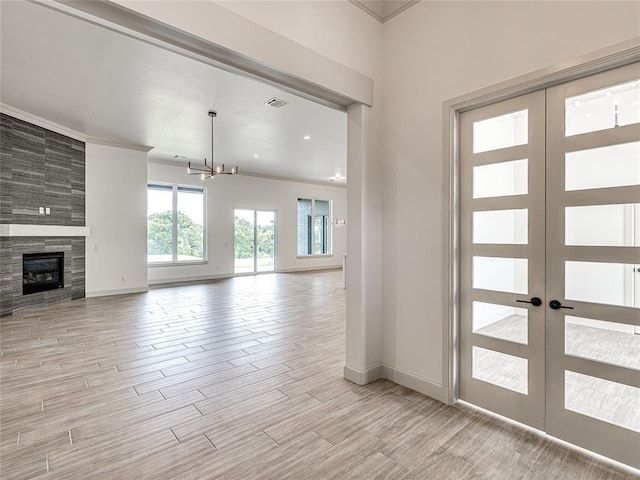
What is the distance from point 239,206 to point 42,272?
575cm

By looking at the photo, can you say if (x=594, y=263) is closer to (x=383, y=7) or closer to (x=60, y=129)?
(x=383, y=7)

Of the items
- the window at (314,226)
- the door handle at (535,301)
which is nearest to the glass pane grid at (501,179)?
the door handle at (535,301)

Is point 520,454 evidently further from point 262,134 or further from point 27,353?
point 262,134

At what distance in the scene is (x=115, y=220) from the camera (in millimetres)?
7719

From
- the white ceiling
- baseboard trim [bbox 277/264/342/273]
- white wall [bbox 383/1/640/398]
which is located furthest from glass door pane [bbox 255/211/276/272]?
white wall [bbox 383/1/640/398]

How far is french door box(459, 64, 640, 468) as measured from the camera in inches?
78.1

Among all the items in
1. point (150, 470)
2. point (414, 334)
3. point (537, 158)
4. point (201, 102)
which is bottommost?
point (150, 470)

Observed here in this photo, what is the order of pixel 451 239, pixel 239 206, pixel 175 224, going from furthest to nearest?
pixel 239 206, pixel 175 224, pixel 451 239

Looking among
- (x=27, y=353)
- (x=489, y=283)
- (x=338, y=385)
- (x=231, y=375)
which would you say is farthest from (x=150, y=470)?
(x=27, y=353)

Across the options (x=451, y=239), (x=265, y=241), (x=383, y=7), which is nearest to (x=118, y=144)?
(x=265, y=241)

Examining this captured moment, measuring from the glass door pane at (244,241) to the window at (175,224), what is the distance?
1.17m

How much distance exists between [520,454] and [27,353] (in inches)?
210

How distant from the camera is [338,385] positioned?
10.2 ft

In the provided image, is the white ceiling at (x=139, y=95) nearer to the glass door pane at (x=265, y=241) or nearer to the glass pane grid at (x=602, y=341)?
the glass pane grid at (x=602, y=341)
